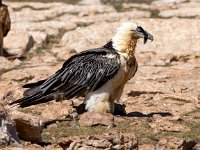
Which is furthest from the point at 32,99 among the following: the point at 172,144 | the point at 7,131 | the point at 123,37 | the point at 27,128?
the point at 7,131

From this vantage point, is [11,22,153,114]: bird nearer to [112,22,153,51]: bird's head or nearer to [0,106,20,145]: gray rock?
[112,22,153,51]: bird's head

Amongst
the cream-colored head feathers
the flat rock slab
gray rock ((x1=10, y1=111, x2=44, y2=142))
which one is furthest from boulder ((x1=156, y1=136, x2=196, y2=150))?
the cream-colored head feathers

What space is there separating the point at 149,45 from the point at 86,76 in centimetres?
1249

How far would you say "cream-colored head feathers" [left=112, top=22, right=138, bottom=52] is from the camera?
12562 millimetres

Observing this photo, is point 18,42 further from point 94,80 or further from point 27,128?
point 27,128

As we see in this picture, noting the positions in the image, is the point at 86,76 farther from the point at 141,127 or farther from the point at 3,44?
the point at 3,44

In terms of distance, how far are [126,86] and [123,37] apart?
14.0 ft

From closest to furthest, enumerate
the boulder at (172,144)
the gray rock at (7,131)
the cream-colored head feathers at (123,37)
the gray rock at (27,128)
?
the gray rock at (7,131) → the gray rock at (27,128) → the boulder at (172,144) → the cream-colored head feathers at (123,37)

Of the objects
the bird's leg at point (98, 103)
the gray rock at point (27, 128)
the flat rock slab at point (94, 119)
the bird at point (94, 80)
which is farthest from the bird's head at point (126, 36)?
the gray rock at point (27, 128)

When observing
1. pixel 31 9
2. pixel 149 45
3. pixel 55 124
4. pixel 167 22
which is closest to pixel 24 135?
pixel 55 124

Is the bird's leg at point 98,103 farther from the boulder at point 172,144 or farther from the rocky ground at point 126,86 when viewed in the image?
the boulder at point 172,144

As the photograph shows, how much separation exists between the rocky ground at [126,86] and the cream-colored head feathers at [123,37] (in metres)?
1.35

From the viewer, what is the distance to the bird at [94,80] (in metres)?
12.3

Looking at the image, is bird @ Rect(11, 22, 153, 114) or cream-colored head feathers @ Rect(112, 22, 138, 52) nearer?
bird @ Rect(11, 22, 153, 114)
